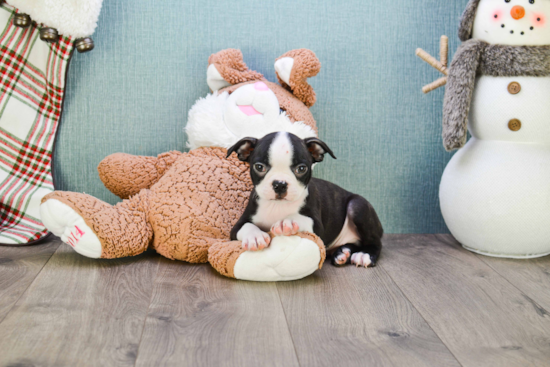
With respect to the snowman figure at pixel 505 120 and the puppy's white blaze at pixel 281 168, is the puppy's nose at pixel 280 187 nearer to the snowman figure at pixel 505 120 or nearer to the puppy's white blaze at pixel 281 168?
the puppy's white blaze at pixel 281 168

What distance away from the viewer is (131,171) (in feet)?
6.13

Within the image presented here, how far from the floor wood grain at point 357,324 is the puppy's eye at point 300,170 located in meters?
0.34

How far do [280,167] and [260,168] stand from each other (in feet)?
0.21

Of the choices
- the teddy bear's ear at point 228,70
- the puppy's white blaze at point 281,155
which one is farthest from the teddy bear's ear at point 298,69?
the puppy's white blaze at point 281,155

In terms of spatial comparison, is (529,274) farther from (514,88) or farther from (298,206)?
(298,206)

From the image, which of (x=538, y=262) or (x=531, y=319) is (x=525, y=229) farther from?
(x=531, y=319)

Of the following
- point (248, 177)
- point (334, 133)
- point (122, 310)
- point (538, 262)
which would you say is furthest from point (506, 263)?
point (122, 310)

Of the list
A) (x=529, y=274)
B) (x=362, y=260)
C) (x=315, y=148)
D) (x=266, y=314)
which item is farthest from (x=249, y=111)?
(x=529, y=274)

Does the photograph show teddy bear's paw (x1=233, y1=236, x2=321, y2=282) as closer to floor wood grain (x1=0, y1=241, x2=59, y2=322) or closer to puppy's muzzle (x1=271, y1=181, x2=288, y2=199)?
puppy's muzzle (x1=271, y1=181, x2=288, y2=199)

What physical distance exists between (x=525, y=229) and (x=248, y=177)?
102 cm

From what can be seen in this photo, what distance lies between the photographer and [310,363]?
1.07 metres

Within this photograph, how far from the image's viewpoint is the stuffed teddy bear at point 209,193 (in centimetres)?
153

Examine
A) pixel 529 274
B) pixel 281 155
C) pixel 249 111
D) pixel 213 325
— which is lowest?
pixel 529 274

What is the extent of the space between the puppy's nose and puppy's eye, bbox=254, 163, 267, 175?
0.07 meters
